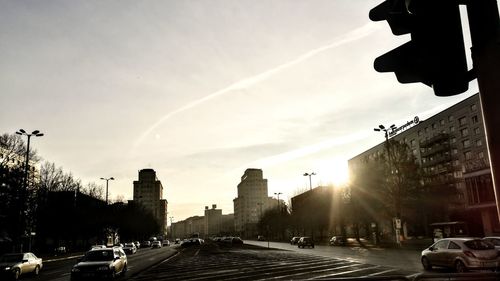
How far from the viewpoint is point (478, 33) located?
262 centimetres

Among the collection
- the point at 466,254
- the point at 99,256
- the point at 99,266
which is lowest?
the point at 466,254

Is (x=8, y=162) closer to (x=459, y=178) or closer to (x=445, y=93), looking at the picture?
(x=445, y=93)

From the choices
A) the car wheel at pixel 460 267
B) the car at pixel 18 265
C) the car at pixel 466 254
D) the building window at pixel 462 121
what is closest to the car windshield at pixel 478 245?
the car at pixel 466 254

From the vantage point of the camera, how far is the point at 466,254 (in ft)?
61.1

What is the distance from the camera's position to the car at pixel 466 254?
60.5ft

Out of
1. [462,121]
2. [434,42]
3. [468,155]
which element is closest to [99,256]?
[434,42]

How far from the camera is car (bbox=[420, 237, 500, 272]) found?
18.4 metres

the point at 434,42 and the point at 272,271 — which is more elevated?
the point at 434,42

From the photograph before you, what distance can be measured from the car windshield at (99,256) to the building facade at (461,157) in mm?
45997

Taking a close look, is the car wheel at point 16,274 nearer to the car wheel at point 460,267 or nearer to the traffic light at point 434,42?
the car wheel at point 460,267

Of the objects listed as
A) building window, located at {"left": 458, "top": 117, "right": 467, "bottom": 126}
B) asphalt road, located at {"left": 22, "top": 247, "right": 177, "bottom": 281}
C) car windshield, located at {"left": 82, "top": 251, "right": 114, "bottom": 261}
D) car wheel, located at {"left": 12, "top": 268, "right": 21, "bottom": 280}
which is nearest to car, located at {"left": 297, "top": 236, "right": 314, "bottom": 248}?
asphalt road, located at {"left": 22, "top": 247, "right": 177, "bottom": 281}

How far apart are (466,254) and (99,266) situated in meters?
15.9

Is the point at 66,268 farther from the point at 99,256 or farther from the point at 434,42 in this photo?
the point at 434,42

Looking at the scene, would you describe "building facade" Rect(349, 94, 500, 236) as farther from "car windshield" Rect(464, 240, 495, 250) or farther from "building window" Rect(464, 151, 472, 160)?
"car windshield" Rect(464, 240, 495, 250)
